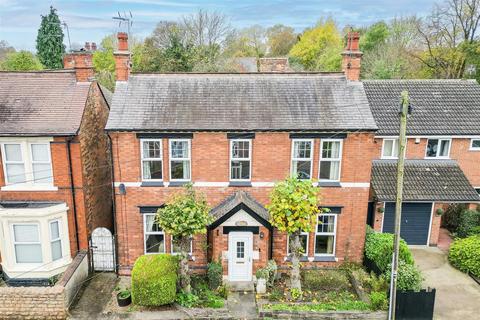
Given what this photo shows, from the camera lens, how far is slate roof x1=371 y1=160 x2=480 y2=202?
18.4 m

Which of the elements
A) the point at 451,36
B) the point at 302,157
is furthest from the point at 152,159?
the point at 451,36

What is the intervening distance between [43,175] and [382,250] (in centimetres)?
1481

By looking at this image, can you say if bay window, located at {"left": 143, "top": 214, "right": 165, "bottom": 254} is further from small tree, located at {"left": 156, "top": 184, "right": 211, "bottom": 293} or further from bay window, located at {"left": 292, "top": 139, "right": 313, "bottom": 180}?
bay window, located at {"left": 292, "top": 139, "right": 313, "bottom": 180}

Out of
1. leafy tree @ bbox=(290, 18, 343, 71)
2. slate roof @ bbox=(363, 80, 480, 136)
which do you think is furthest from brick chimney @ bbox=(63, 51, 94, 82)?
leafy tree @ bbox=(290, 18, 343, 71)

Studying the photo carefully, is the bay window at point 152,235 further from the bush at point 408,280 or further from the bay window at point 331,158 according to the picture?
the bush at point 408,280

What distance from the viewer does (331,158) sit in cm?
1598

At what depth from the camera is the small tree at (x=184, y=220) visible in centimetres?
1346

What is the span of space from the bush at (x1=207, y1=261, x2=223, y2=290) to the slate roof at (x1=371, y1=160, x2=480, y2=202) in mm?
8658

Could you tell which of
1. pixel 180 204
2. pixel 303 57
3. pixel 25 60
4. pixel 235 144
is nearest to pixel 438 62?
pixel 303 57

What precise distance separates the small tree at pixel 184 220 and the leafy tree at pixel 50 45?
39.3m

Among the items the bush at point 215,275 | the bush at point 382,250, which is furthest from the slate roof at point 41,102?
the bush at point 382,250

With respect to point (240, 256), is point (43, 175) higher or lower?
higher

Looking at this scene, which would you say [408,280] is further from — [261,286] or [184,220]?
[184,220]

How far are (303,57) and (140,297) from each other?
50.3 meters
